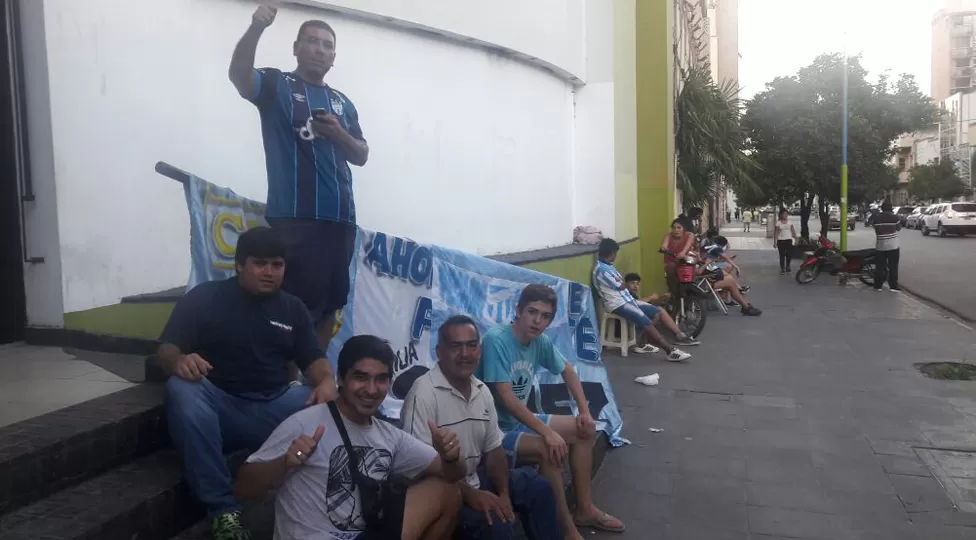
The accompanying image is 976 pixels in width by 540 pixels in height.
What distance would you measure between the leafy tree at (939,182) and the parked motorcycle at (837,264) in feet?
151

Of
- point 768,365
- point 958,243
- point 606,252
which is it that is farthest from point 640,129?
point 958,243

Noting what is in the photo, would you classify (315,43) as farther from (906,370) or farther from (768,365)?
(906,370)

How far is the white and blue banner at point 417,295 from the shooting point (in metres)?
4.37

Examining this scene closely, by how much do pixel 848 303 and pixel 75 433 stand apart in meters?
13.1

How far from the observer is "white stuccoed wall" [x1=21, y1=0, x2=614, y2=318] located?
4.88 metres

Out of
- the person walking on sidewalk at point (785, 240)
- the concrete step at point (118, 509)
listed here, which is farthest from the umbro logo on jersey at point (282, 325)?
the person walking on sidewalk at point (785, 240)

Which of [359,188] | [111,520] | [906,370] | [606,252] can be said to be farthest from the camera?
[606,252]

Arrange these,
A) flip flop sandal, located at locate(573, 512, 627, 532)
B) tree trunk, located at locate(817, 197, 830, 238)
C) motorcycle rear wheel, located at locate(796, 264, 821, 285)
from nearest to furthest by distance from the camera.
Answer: flip flop sandal, located at locate(573, 512, 627, 532) < motorcycle rear wheel, located at locate(796, 264, 821, 285) < tree trunk, located at locate(817, 197, 830, 238)

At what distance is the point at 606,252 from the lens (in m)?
8.94

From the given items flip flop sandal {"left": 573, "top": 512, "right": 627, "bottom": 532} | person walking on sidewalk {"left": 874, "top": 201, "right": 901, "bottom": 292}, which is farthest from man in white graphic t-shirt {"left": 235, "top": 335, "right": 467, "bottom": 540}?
person walking on sidewalk {"left": 874, "top": 201, "right": 901, "bottom": 292}

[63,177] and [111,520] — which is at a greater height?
[63,177]

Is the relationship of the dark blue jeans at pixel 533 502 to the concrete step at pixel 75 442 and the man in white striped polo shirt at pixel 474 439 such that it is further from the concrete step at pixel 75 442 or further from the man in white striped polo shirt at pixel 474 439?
the concrete step at pixel 75 442

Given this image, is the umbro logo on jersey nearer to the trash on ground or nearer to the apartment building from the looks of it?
the trash on ground

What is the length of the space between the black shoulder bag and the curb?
444 inches
